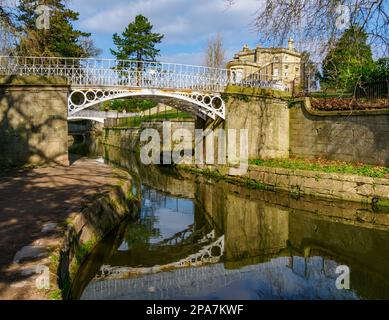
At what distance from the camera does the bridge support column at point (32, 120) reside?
13.6m

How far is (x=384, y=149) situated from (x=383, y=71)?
18.1ft

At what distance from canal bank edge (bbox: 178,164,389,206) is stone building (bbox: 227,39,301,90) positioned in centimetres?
420

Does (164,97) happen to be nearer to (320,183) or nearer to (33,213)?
(320,183)

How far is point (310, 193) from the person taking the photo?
45.3 ft

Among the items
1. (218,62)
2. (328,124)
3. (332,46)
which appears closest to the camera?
(332,46)

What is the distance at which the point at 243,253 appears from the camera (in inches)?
339

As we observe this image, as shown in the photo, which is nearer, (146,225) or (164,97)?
(146,225)

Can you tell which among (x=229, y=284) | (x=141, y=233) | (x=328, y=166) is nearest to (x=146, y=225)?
(x=141, y=233)

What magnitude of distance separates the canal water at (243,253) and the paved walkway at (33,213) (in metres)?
1.07

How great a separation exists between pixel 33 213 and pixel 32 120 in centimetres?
753

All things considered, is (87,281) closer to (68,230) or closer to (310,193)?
(68,230)

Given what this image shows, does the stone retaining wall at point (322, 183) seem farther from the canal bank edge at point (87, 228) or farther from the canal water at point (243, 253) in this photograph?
the canal bank edge at point (87, 228)

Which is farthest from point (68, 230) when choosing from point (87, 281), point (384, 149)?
point (384, 149)

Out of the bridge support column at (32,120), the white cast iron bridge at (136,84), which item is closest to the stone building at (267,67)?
the white cast iron bridge at (136,84)
